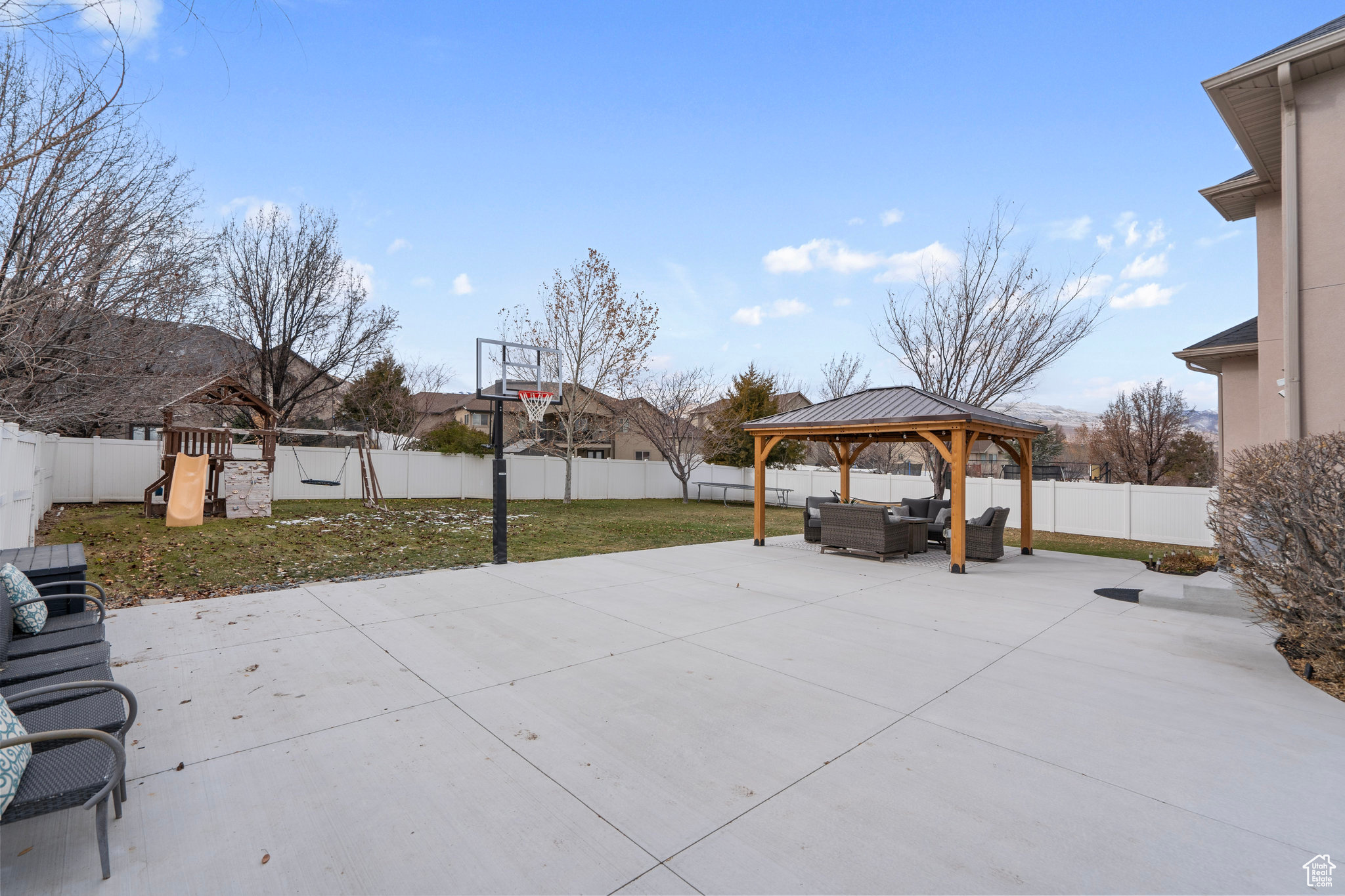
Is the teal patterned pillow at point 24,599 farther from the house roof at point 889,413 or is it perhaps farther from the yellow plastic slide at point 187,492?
the yellow plastic slide at point 187,492

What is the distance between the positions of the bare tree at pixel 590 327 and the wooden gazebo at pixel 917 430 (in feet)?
36.5

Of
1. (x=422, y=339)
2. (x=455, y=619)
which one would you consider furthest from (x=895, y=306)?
(x=422, y=339)

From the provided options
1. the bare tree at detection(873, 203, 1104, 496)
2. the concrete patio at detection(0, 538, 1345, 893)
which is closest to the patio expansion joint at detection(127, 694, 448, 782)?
the concrete patio at detection(0, 538, 1345, 893)

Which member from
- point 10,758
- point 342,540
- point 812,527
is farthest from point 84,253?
point 812,527

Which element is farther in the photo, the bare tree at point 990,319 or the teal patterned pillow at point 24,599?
the bare tree at point 990,319

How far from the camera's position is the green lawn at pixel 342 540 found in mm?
7121

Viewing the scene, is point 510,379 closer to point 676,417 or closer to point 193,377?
point 193,377

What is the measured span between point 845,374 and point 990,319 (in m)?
8.33

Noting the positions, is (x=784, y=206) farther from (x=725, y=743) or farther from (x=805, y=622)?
(x=725, y=743)

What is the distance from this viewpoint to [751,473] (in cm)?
2716

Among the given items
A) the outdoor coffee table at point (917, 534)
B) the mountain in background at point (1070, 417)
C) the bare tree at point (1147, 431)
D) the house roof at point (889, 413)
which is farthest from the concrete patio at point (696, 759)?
the bare tree at point (1147, 431)

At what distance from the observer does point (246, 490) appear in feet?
42.3

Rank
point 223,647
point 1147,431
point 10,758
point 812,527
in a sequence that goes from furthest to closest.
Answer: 1. point 1147,431
2. point 812,527
3. point 223,647
4. point 10,758
